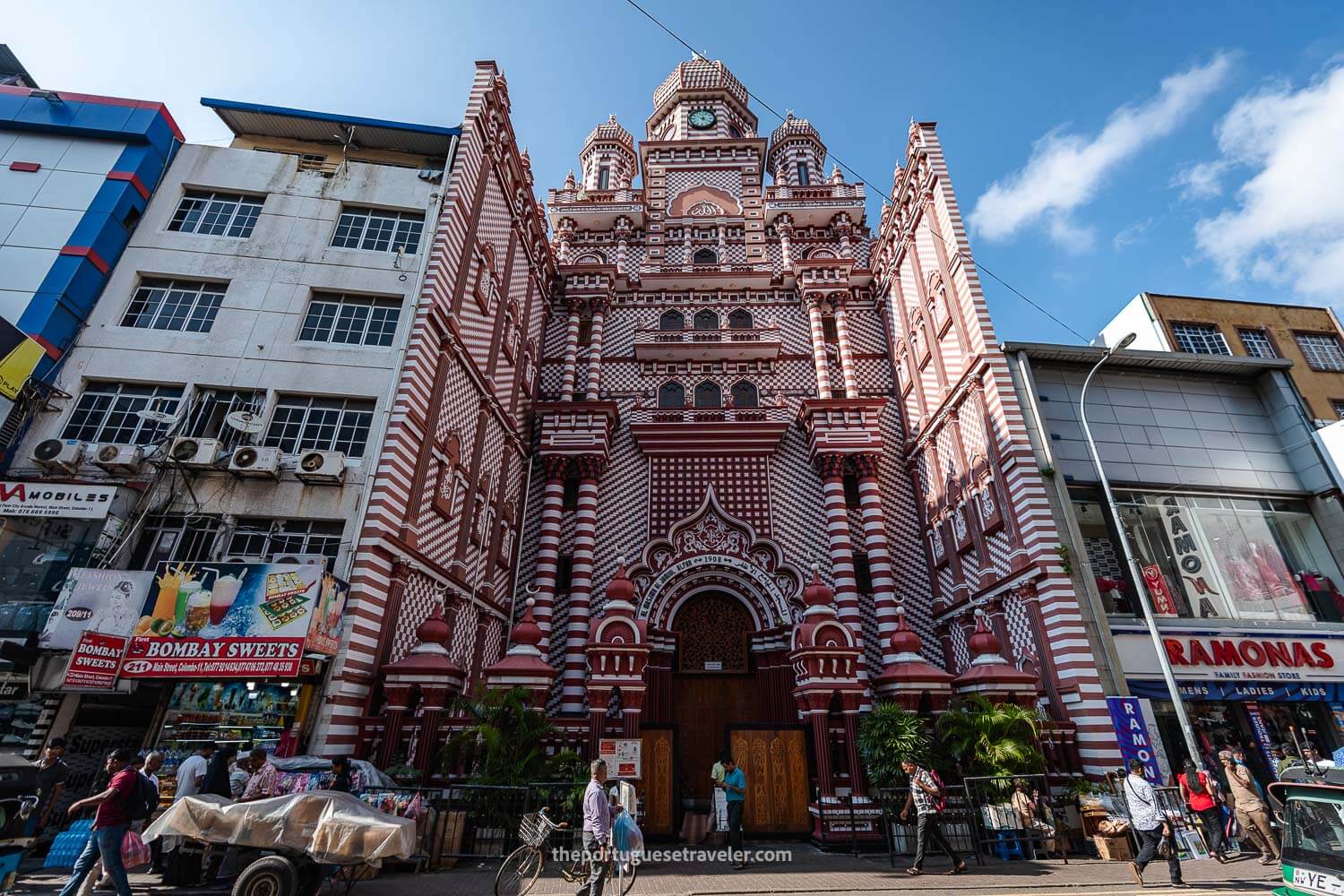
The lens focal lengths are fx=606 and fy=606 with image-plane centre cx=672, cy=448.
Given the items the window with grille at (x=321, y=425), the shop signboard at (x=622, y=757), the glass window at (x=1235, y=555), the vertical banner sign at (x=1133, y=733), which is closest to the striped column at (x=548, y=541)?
the window with grille at (x=321, y=425)

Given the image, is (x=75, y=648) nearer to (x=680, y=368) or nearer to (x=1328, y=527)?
(x=680, y=368)

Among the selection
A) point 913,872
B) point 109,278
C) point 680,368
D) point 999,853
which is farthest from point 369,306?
point 999,853

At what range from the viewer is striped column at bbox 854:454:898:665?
19.5m

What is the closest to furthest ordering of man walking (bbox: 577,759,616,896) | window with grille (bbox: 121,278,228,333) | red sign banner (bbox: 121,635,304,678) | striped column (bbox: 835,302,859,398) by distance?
man walking (bbox: 577,759,616,896) < red sign banner (bbox: 121,635,304,678) < window with grille (bbox: 121,278,228,333) < striped column (bbox: 835,302,859,398)

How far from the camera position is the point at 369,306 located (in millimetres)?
16672

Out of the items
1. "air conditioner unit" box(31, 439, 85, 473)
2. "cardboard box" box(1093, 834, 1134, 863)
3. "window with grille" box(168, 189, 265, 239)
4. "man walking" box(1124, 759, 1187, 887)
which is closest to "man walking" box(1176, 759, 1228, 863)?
"cardboard box" box(1093, 834, 1134, 863)

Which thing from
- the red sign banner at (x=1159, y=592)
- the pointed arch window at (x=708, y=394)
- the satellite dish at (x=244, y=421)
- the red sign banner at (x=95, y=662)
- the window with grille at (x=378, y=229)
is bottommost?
the red sign banner at (x=95, y=662)

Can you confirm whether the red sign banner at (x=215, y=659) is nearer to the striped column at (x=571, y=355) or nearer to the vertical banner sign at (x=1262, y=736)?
the striped column at (x=571, y=355)

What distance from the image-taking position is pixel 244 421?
1425cm

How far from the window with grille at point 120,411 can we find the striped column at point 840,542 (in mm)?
18973

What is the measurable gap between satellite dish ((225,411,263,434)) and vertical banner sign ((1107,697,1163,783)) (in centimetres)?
2065

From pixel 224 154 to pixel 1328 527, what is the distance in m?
34.7

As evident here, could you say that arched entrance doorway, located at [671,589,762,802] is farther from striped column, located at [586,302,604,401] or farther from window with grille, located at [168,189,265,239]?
window with grille, located at [168,189,265,239]

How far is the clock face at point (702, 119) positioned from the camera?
3272 centimetres
